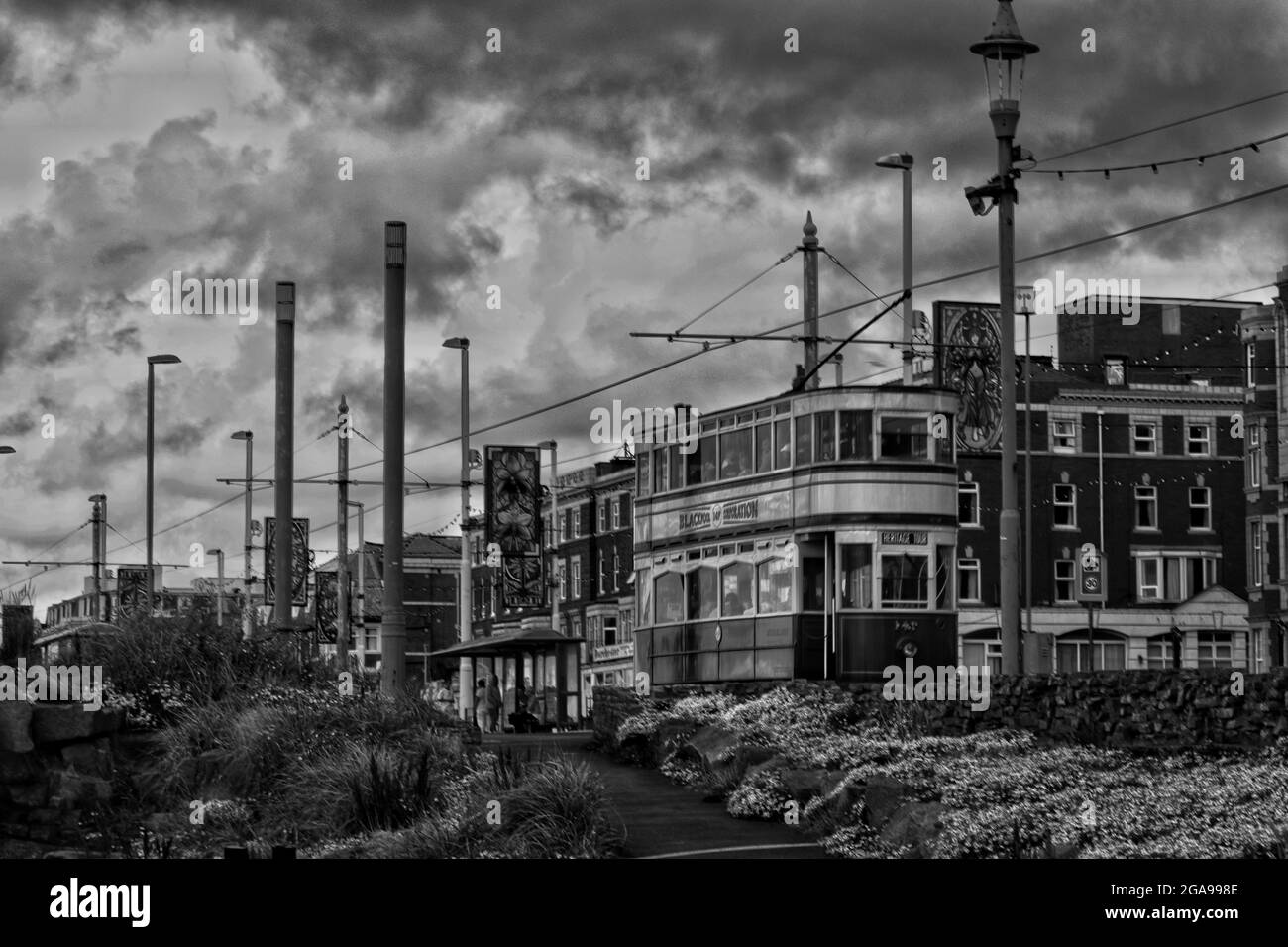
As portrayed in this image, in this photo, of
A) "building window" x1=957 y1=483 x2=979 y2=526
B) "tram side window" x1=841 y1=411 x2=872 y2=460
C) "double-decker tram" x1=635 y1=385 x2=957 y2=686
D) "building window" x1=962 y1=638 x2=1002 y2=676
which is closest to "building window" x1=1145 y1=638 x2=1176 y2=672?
"building window" x1=962 y1=638 x2=1002 y2=676

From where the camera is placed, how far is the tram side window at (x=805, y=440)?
33500mm

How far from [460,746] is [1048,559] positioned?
192 ft

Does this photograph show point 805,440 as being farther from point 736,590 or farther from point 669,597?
point 669,597

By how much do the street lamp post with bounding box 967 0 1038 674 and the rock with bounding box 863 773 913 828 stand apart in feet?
19.4

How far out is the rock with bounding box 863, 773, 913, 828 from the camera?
19069 mm

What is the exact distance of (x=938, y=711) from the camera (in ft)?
81.8

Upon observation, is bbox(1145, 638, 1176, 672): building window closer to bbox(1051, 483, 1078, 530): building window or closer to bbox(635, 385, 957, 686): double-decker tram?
bbox(1051, 483, 1078, 530): building window

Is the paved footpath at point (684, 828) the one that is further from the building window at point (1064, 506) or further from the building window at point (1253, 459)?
the building window at point (1064, 506)

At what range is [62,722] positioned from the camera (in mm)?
21641

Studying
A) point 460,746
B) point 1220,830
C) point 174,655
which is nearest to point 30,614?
point 174,655

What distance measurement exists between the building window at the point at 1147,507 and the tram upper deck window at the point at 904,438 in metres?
48.1

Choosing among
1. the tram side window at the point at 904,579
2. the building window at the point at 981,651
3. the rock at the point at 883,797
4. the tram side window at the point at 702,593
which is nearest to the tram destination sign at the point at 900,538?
the tram side window at the point at 904,579

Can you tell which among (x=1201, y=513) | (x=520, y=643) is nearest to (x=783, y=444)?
(x=520, y=643)
